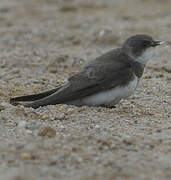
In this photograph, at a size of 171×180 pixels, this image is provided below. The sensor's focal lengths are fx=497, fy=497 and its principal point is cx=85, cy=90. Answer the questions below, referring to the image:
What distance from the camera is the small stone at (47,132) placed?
4.71 meters

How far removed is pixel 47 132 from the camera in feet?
15.6

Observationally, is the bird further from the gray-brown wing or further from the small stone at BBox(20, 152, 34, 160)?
the small stone at BBox(20, 152, 34, 160)

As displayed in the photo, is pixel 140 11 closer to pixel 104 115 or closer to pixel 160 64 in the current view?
pixel 160 64

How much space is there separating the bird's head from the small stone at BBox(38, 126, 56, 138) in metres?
1.96

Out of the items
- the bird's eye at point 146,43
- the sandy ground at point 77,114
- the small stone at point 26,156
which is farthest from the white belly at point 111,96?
the small stone at point 26,156

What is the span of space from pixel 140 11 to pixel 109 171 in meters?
10.0

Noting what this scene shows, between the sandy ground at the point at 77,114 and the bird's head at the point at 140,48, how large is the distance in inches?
23.5

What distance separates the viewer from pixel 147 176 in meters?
3.82

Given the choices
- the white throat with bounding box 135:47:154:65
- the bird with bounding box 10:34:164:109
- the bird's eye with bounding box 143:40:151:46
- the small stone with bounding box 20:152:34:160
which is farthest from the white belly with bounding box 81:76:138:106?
the small stone with bounding box 20:152:34:160

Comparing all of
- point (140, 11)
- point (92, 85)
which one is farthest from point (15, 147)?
point (140, 11)

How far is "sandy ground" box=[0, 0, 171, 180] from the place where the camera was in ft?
13.2

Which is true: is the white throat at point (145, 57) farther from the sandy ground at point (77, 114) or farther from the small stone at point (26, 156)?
the small stone at point (26, 156)

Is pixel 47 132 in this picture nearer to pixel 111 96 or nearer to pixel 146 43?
pixel 111 96

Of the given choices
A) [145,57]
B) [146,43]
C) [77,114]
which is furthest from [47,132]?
[146,43]
